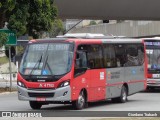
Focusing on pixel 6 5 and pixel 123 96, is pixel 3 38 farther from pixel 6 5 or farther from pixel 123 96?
pixel 123 96

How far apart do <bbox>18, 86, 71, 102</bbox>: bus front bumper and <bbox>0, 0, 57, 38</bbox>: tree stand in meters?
12.1

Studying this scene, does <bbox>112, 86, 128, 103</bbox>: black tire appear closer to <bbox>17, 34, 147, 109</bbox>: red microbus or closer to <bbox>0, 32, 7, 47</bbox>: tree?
<bbox>17, 34, 147, 109</bbox>: red microbus

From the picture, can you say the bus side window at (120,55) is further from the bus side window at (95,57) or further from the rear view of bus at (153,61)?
the rear view of bus at (153,61)

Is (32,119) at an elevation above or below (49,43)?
below

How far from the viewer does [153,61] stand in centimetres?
3281

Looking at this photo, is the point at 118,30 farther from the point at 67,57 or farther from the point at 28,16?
the point at 67,57

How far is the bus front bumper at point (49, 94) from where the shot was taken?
66.9ft

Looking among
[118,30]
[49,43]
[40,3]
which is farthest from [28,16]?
[118,30]

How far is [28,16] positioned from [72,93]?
1363 cm

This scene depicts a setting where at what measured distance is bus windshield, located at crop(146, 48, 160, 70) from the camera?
32812 mm

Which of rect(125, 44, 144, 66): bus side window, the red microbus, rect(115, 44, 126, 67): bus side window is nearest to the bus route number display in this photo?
the red microbus

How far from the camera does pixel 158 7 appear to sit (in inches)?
1793

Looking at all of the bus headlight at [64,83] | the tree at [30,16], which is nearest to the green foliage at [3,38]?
the tree at [30,16]

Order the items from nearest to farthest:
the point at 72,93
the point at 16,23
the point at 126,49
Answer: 1. the point at 72,93
2. the point at 126,49
3. the point at 16,23
